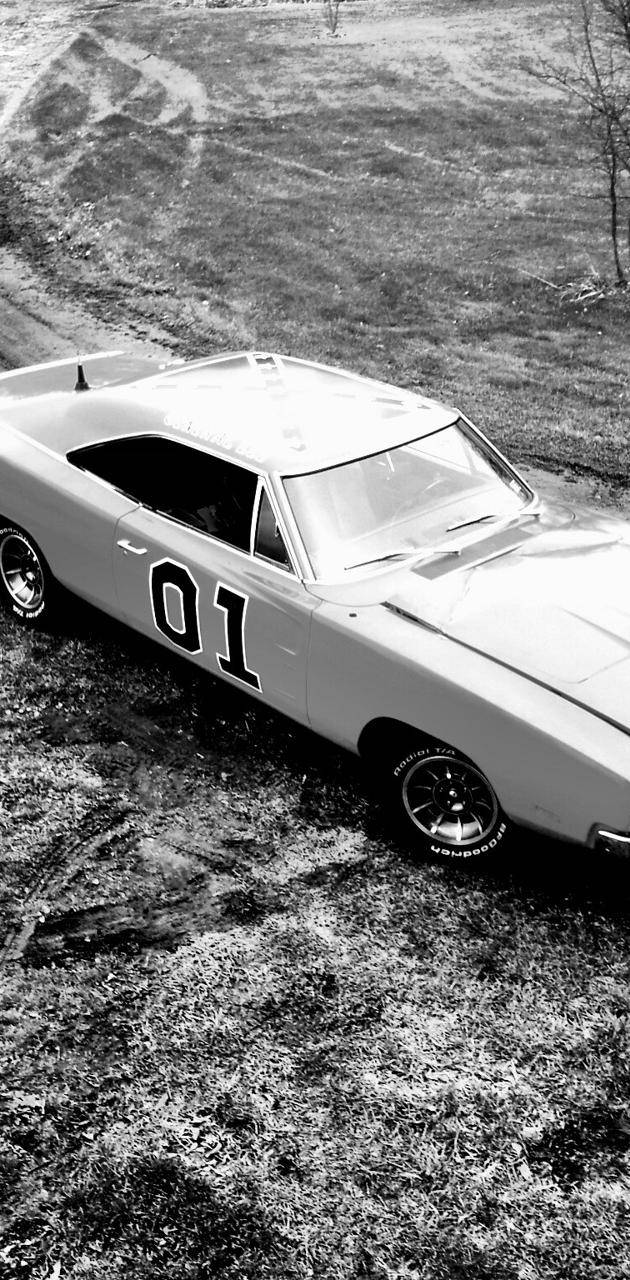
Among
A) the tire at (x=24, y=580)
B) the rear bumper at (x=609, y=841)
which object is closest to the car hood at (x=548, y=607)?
the rear bumper at (x=609, y=841)

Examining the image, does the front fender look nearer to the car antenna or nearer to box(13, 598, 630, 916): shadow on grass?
box(13, 598, 630, 916): shadow on grass

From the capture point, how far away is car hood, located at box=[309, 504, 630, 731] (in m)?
3.95

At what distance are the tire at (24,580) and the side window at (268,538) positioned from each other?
158 cm

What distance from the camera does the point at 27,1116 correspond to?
3402 millimetres

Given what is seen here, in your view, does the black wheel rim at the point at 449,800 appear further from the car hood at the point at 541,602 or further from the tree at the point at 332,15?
the tree at the point at 332,15

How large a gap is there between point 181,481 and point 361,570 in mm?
1089

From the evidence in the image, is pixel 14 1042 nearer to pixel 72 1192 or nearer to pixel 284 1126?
pixel 72 1192

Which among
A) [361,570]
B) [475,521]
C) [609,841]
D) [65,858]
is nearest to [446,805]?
[609,841]

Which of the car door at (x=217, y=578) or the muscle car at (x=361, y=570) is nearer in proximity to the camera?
the muscle car at (x=361, y=570)

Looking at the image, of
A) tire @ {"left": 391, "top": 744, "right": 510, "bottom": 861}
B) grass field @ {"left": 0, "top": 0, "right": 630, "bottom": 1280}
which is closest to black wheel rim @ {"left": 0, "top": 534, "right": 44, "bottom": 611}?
grass field @ {"left": 0, "top": 0, "right": 630, "bottom": 1280}

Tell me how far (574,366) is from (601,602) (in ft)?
23.1

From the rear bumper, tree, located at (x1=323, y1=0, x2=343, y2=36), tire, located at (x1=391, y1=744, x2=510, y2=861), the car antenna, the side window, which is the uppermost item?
tree, located at (x1=323, y1=0, x2=343, y2=36)

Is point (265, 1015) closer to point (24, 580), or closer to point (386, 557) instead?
point (386, 557)

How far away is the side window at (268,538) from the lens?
15.0ft
